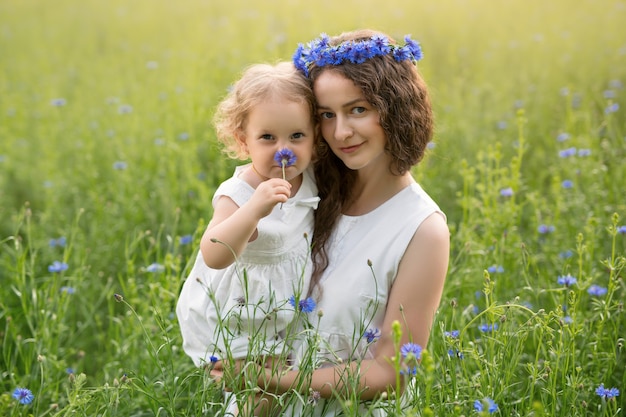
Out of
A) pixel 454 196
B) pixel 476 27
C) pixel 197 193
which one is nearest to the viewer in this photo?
pixel 197 193

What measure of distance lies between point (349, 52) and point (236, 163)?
192 cm

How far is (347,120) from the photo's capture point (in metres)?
1.93

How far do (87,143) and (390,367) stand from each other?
2.86 m

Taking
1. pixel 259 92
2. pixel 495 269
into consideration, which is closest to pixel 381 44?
pixel 259 92

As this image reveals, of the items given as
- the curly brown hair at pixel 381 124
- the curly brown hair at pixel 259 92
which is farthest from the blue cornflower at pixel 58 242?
the curly brown hair at pixel 381 124

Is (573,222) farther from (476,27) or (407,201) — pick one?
(476,27)

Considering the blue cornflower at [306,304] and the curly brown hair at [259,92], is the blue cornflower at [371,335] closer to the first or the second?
the blue cornflower at [306,304]

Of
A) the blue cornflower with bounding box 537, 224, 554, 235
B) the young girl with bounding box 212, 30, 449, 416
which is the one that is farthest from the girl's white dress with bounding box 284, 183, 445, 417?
the blue cornflower with bounding box 537, 224, 554, 235

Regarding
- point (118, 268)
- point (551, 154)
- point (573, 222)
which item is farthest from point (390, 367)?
point (551, 154)

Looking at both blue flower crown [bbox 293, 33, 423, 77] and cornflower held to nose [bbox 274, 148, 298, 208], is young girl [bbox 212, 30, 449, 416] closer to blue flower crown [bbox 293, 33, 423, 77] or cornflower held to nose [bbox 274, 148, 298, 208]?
blue flower crown [bbox 293, 33, 423, 77]

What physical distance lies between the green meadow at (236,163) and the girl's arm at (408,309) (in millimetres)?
64

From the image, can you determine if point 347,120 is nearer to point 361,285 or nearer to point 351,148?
point 351,148

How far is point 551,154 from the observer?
4.09 meters

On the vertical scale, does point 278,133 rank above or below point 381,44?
below
